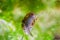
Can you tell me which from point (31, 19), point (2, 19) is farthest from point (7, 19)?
point (31, 19)

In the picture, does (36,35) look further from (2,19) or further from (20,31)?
(2,19)

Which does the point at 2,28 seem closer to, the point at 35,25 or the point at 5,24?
the point at 5,24

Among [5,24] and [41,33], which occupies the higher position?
[5,24]

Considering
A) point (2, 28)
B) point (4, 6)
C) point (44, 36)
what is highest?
point (4, 6)

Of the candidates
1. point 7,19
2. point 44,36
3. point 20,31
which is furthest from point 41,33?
point 7,19

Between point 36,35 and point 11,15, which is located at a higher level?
point 11,15

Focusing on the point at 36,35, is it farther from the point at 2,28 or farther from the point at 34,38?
the point at 2,28
